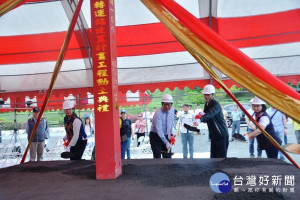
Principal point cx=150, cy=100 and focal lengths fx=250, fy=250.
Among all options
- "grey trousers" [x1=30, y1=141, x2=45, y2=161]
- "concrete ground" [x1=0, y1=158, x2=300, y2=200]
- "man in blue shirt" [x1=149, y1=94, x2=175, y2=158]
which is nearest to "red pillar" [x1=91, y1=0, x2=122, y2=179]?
"concrete ground" [x1=0, y1=158, x2=300, y2=200]

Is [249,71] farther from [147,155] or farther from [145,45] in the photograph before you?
[147,155]

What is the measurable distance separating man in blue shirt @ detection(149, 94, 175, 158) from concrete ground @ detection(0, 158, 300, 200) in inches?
24.9

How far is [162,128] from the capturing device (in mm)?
4156

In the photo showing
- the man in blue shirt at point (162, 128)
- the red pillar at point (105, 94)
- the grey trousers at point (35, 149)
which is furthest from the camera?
the grey trousers at point (35, 149)

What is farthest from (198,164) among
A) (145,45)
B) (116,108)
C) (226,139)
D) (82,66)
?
(82,66)

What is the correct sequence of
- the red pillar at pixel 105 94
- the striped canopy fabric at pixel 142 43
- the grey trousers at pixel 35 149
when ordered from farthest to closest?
1. the grey trousers at pixel 35 149
2. the striped canopy fabric at pixel 142 43
3. the red pillar at pixel 105 94

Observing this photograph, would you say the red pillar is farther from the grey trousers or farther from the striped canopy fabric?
the grey trousers

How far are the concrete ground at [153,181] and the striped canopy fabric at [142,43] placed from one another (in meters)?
2.85

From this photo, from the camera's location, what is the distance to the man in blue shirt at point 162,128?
13.0 ft

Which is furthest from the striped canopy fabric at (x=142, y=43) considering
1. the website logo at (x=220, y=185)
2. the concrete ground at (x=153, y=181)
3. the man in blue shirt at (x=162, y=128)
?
the website logo at (x=220, y=185)

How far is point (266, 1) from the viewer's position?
4539 mm

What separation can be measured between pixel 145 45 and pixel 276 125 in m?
3.23

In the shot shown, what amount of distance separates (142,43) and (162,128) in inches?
89.5

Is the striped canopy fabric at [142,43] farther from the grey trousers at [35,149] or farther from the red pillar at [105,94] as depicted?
the red pillar at [105,94]
